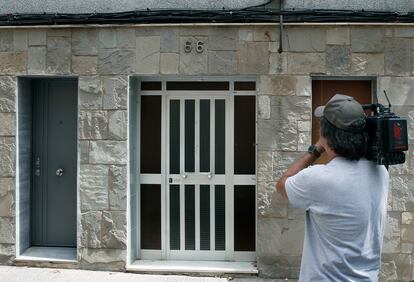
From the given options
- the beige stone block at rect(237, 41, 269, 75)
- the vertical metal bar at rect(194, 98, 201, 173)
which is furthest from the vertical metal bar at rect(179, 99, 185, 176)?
the beige stone block at rect(237, 41, 269, 75)

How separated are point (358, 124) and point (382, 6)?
4.17 metres

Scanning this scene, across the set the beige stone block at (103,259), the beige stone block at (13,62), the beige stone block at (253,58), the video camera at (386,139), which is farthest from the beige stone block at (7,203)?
the video camera at (386,139)

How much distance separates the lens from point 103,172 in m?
5.82

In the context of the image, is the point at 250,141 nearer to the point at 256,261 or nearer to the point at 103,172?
the point at 256,261

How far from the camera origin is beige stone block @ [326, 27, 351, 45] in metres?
5.64

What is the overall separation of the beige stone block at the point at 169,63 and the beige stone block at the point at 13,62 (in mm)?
1714

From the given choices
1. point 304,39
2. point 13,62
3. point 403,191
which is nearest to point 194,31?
point 304,39

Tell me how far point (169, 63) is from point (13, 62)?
1955 millimetres

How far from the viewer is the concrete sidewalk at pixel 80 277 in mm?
5527

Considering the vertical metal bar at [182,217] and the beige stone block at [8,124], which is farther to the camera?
the vertical metal bar at [182,217]

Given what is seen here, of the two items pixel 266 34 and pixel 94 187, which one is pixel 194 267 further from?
pixel 266 34

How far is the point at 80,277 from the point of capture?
18.4 feet

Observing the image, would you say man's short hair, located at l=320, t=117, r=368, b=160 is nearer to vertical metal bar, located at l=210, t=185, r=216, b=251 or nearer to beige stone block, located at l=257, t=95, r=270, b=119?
beige stone block, located at l=257, t=95, r=270, b=119

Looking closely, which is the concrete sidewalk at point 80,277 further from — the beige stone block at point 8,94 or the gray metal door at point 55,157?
the beige stone block at point 8,94
